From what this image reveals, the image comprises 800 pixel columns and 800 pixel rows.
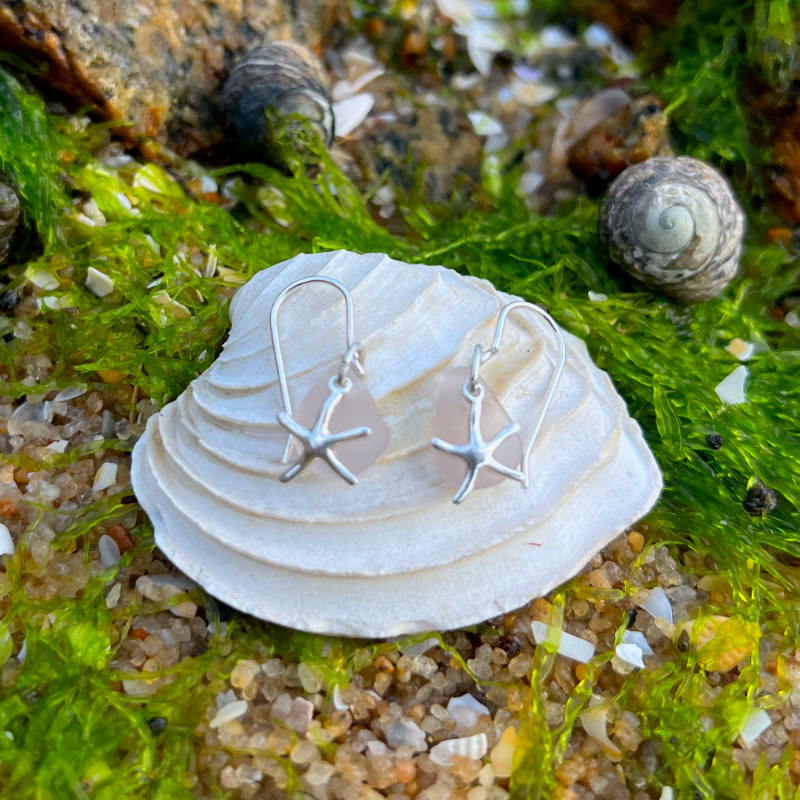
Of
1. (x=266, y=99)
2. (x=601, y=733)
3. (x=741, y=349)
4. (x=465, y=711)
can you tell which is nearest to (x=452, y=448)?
(x=465, y=711)

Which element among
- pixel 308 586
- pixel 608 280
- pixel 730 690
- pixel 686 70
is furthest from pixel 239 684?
pixel 686 70

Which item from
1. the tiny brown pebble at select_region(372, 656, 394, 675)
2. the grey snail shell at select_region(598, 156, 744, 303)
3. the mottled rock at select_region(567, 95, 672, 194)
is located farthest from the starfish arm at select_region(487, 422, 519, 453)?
the mottled rock at select_region(567, 95, 672, 194)

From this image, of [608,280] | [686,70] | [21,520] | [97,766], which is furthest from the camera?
[686,70]

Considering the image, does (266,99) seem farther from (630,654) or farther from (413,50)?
(630,654)

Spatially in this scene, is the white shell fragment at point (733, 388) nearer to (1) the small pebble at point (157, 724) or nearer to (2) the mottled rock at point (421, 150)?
(2) the mottled rock at point (421, 150)

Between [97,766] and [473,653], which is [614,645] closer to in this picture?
[473,653]

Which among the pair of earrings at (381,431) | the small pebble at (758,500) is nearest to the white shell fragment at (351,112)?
the pair of earrings at (381,431)

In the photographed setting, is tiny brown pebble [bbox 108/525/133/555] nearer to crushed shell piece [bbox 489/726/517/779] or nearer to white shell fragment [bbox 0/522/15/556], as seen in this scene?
white shell fragment [bbox 0/522/15/556]
